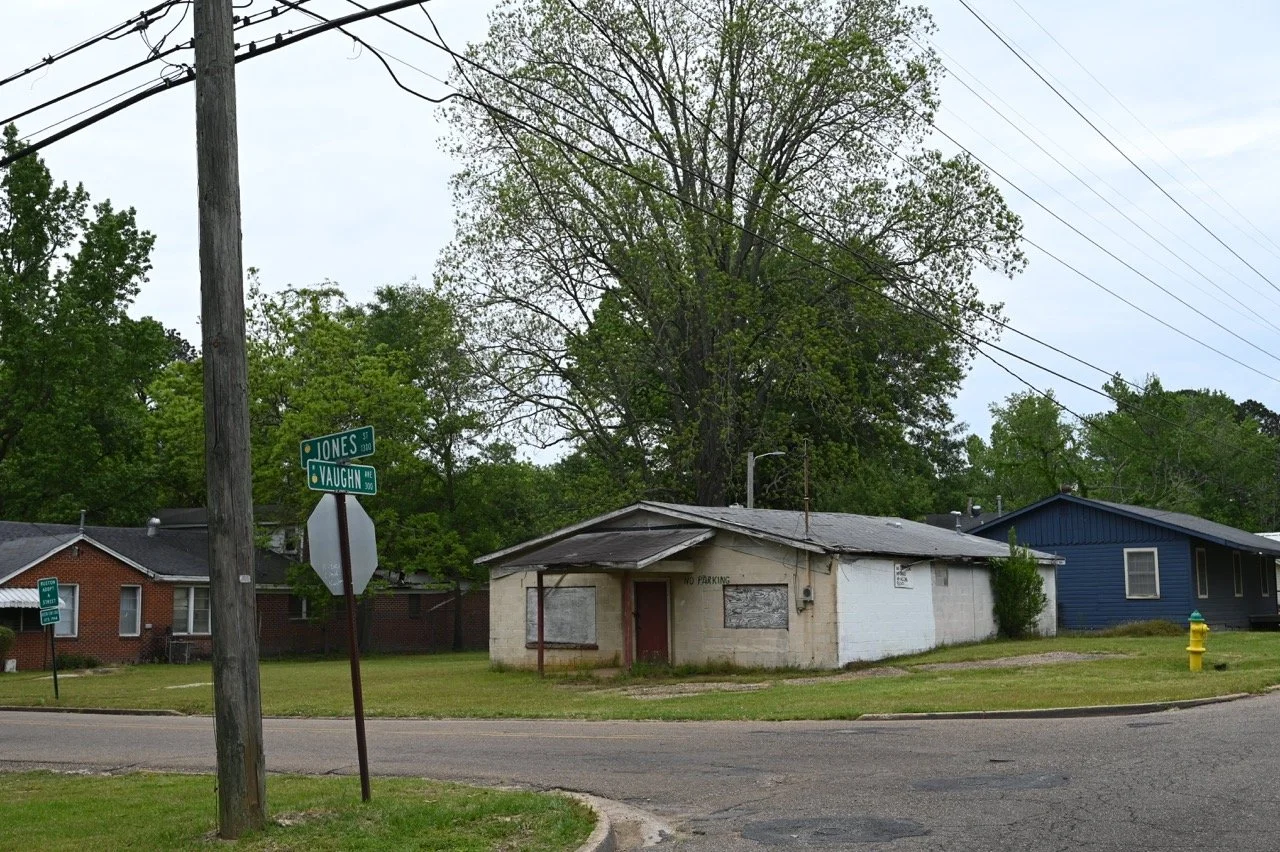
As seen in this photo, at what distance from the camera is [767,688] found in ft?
83.5

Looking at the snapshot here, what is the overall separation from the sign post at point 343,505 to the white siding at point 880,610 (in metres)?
19.3

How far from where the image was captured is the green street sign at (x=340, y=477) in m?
10.9

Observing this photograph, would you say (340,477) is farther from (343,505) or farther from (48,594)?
(48,594)

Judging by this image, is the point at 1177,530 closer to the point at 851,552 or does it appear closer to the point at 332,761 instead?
the point at 851,552

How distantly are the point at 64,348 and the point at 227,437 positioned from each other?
44509mm

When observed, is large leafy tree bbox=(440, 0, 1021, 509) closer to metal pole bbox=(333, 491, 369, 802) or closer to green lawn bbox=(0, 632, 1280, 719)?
green lawn bbox=(0, 632, 1280, 719)

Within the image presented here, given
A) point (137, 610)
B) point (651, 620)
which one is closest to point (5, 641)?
point (137, 610)

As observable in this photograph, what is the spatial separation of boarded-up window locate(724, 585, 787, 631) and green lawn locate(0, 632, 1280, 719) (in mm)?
1190

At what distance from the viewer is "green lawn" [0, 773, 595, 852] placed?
9820 mm

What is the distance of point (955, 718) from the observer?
1852 cm

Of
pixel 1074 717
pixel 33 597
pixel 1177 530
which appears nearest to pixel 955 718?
pixel 1074 717

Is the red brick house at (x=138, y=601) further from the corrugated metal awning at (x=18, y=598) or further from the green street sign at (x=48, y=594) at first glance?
the green street sign at (x=48, y=594)

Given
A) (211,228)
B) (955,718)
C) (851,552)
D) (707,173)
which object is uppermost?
(707,173)

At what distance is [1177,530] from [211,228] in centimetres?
3531
